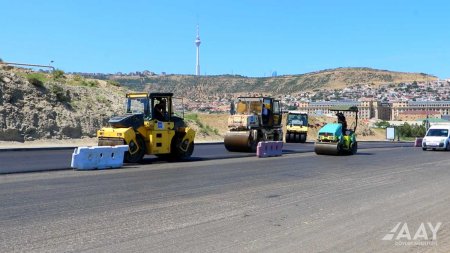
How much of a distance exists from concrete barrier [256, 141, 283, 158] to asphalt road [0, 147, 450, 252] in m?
6.86

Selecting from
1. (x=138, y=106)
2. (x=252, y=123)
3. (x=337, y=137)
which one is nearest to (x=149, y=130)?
(x=138, y=106)

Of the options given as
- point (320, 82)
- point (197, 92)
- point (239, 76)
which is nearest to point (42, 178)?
point (197, 92)

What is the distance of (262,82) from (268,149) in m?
144

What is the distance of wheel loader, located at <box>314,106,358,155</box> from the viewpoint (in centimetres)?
2512

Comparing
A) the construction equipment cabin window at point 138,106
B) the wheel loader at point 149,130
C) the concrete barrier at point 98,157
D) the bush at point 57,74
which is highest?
the bush at point 57,74

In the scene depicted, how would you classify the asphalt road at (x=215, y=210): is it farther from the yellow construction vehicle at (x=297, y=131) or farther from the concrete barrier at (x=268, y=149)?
the yellow construction vehicle at (x=297, y=131)

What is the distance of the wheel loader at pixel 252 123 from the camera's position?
26391 mm

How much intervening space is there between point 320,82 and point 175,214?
17518cm

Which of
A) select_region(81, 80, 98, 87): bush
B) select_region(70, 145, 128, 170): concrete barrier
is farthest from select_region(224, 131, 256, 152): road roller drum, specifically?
select_region(81, 80, 98, 87): bush

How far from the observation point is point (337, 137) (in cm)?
2514

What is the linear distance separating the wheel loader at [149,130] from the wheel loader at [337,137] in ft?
24.3

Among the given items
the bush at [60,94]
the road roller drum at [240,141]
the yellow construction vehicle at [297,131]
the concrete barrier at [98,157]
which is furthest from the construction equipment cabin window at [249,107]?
the yellow construction vehicle at [297,131]

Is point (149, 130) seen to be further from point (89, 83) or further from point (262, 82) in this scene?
point (262, 82)

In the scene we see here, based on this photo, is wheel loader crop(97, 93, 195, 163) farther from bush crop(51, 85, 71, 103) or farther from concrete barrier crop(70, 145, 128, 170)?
bush crop(51, 85, 71, 103)
